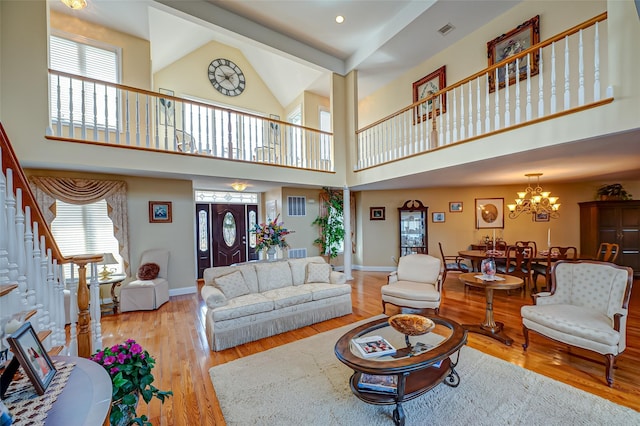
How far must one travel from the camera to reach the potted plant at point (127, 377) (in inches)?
53.1

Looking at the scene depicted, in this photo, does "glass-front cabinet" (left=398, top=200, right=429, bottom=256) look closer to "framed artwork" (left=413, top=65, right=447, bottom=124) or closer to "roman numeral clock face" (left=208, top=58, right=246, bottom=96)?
"framed artwork" (left=413, top=65, right=447, bottom=124)

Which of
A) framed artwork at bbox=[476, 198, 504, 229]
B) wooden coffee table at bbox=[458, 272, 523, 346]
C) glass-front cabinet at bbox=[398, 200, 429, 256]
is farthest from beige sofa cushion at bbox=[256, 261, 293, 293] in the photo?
framed artwork at bbox=[476, 198, 504, 229]

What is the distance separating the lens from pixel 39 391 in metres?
0.97

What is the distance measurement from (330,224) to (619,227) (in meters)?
6.33

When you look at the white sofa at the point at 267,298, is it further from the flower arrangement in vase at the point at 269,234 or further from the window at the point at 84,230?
the window at the point at 84,230

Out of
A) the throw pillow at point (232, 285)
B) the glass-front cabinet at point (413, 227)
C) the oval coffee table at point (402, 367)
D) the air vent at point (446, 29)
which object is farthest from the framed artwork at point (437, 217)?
the throw pillow at point (232, 285)

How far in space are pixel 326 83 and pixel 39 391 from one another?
7.32m

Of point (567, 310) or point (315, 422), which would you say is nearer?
point (315, 422)

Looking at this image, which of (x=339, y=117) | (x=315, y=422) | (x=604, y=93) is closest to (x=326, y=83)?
(x=339, y=117)

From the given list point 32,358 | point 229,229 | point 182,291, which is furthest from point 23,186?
point 229,229

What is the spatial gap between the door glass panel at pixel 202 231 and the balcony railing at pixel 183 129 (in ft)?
7.16

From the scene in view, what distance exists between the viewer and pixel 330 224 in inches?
284

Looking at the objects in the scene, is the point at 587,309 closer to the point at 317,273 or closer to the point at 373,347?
the point at 373,347

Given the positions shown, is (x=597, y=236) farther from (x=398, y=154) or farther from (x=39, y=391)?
(x=39, y=391)
